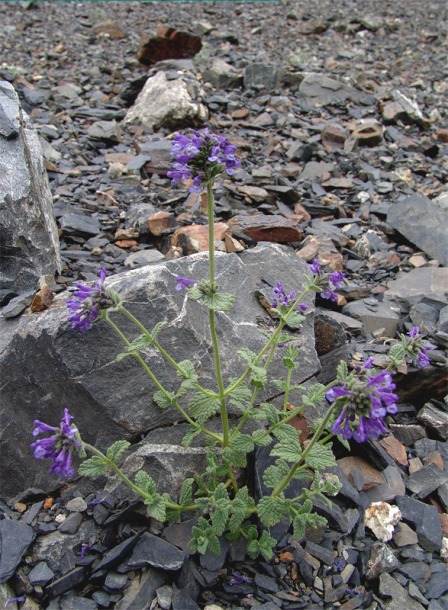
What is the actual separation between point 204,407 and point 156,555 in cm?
86

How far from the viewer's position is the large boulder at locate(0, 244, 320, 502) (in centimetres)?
373

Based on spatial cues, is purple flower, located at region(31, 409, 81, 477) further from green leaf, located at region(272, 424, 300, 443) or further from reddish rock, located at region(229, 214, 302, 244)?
reddish rock, located at region(229, 214, 302, 244)

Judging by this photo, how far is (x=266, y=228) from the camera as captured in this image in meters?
5.69

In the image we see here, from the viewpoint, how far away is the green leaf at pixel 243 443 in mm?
3341

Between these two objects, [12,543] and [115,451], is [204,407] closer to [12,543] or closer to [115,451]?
[115,451]

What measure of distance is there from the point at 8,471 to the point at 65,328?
99 centimetres

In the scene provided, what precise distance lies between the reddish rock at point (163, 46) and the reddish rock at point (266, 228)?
6.40 m

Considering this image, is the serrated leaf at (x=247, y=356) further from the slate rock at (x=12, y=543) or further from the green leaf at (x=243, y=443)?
the slate rock at (x=12, y=543)

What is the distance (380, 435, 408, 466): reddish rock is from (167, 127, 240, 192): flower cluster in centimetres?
239

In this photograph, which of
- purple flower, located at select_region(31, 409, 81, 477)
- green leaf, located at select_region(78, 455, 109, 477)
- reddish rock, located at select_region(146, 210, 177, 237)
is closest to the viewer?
purple flower, located at select_region(31, 409, 81, 477)

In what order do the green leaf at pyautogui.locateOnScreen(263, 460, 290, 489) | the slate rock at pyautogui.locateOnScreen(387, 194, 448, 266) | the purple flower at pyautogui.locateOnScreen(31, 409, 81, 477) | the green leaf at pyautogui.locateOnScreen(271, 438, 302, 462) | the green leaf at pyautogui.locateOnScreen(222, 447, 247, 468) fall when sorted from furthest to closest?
the slate rock at pyautogui.locateOnScreen(387, 194, 448, 266) → the green leaf at pyautogui.locateOnScreen(222, 447, 247, 468) → the green leaf at pyautogui.locateOnScreen(263, 460, 290, 489) → the green leaf at pyautogui.locateOnScreen(271, 438, 302, 462) → the purple flower at pyautogui.locateOnScreen(31, 409, 81, 477)

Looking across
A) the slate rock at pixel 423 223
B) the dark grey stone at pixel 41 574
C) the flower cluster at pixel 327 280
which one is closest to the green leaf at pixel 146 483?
the dark grey stone at pixel 41 574

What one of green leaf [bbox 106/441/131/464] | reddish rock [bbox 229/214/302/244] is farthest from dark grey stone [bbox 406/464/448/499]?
reddish rock [bbox 229/214/302/244]

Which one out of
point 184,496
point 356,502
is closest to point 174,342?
point 184,496
